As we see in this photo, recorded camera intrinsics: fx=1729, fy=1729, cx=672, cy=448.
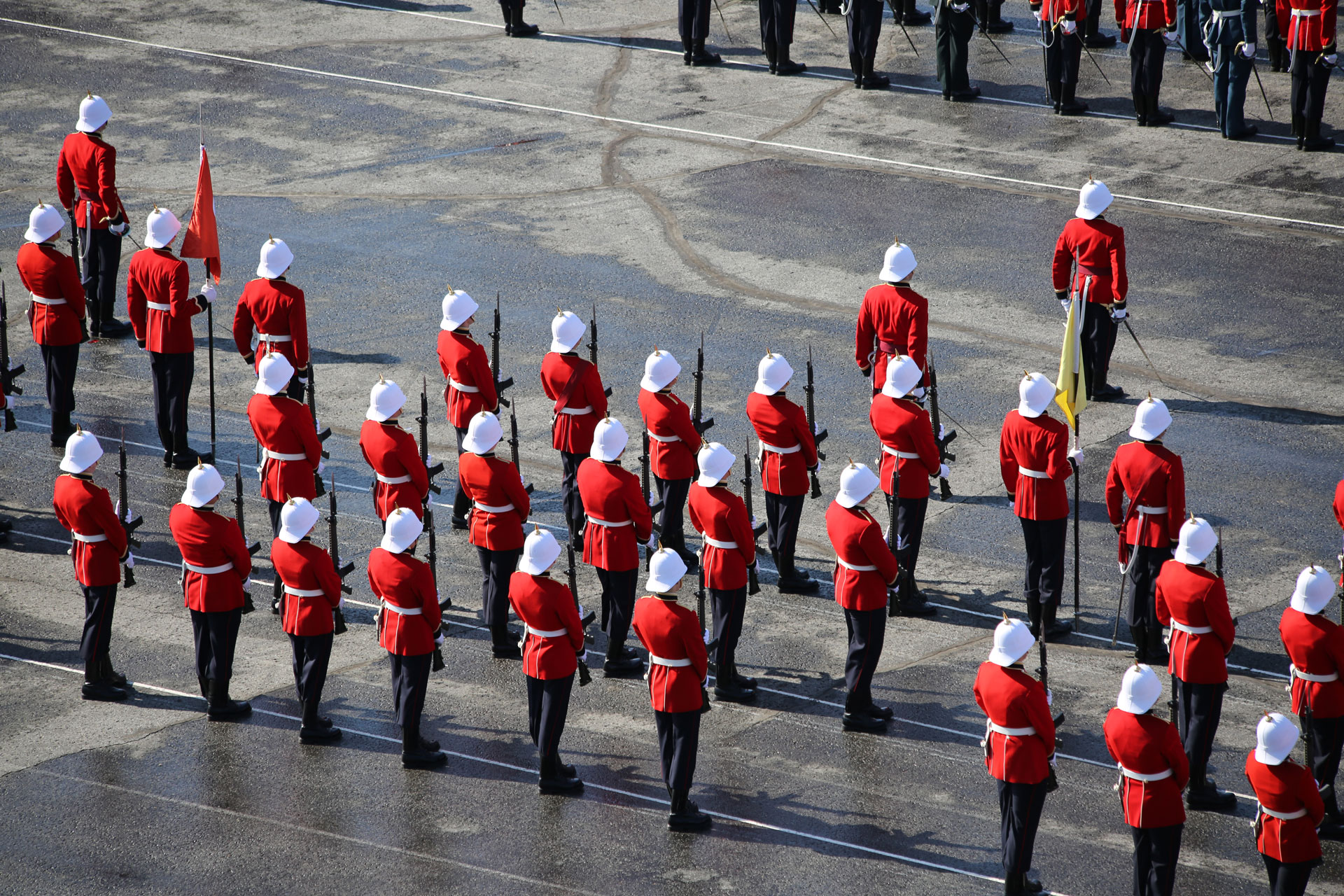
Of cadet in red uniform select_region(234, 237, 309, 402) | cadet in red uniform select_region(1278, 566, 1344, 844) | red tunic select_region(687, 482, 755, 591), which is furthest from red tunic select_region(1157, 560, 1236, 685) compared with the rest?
cadet in red uniform select_region(234, 237, 309, 402)

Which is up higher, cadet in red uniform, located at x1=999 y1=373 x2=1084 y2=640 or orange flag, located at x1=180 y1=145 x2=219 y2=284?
orange flag, located at x1=180 y1=145 x2=219 y2=284

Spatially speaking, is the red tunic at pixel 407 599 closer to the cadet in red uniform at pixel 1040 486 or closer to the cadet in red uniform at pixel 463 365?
the cadet in red uniform at pixel 463 365

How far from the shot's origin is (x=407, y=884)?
32.4 ft

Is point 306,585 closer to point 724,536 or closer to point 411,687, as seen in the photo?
point 411,687

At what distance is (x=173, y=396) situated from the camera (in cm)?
1555

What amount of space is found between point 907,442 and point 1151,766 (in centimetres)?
412

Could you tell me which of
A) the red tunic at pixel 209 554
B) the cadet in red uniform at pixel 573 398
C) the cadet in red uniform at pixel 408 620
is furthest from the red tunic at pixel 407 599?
the cadet in red uniform at pixel 573 398

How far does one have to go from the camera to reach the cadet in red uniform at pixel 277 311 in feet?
49.0

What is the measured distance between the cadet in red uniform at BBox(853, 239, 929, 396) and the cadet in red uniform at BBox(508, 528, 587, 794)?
494 centimetres

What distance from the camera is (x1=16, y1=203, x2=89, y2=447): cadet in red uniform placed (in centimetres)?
1565

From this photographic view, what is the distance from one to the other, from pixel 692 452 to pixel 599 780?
11.0 feet

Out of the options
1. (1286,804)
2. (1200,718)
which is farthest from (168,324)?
(1286,804)

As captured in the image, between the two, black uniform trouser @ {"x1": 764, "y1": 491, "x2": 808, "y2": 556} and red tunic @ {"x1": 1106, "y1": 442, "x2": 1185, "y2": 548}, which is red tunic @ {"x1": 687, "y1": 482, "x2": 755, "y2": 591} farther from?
red tunic @ {"x1": 1106, "y1": 442, "x2": 1185, "y2": 548}

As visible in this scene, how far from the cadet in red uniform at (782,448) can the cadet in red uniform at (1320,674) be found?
13.2ft
